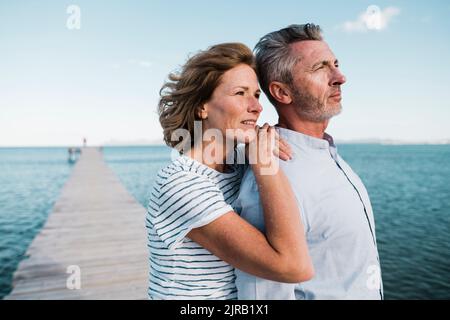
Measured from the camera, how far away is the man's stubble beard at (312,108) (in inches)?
76.6

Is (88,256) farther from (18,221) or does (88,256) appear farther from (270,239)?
(18,221)

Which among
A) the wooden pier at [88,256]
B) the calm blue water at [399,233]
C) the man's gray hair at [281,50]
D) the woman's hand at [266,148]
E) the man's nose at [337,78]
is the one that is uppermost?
the man's gray hair at [281,50]

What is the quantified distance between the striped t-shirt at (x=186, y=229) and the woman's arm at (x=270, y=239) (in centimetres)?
9

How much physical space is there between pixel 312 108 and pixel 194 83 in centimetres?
70

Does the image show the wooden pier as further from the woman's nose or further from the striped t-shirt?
the woman's nose

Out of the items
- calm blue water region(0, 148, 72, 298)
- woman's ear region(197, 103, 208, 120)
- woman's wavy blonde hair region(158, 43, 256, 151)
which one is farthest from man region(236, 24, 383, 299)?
calm blue water region(0, 148, 72, 298)

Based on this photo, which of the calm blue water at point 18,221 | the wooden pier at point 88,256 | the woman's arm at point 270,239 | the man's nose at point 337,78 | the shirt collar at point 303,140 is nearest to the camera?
the woman's arm at point 270,239

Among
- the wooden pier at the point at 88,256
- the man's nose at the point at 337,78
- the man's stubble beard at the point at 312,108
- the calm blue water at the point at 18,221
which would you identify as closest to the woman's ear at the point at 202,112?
the man's stubble beard at the point at 312,108

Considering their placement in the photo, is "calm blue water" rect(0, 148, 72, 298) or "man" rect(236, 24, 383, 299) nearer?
"man" rect(236, 24, 383, 299)

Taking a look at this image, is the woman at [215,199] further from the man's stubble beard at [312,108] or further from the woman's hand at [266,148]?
the man's stubble beard at [312,108]

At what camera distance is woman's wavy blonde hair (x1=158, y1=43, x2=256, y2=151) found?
6.22 ft

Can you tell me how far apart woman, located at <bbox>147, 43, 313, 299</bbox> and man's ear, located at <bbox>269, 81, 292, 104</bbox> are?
10cm

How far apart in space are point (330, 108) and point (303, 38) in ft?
1.46

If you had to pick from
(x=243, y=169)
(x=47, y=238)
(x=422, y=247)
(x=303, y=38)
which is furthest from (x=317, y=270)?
(x=422, y=247)
